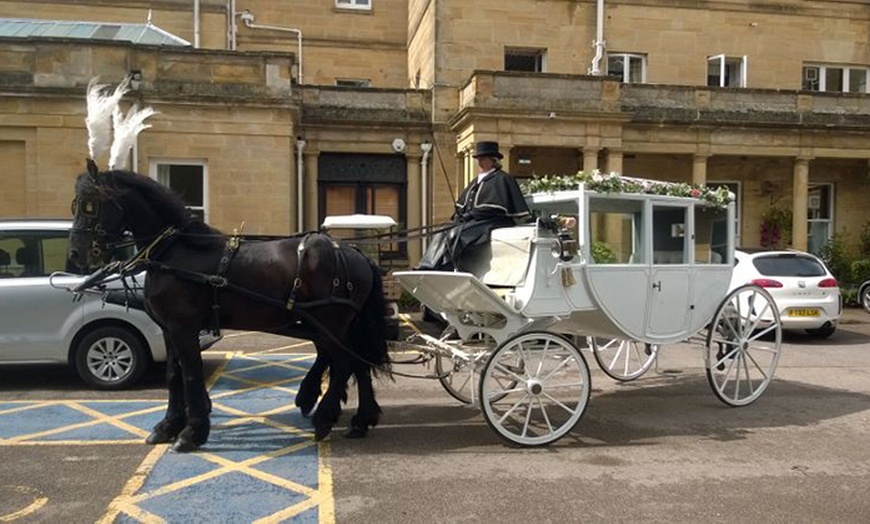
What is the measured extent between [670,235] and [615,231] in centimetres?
63

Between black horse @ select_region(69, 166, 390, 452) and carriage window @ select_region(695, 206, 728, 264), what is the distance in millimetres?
3411

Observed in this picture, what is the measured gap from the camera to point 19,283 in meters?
7.54

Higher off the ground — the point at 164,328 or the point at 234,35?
the point at 234,35

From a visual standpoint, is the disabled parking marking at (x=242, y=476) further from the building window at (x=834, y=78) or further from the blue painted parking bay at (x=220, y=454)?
the building window at (x=834, y=78)

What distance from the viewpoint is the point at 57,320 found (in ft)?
24.8

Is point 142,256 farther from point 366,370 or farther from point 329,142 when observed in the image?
point 329,142

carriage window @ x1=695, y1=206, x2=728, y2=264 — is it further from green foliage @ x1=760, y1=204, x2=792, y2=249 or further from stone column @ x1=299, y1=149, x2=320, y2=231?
green foliage @ x1=760, y1=204, x2=792, y2=249

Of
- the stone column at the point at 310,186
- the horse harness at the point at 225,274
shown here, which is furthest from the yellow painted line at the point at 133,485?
the stone column at the point at 310,186

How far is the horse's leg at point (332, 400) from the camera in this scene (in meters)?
5.64

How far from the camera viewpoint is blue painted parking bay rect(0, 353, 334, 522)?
4294 mm

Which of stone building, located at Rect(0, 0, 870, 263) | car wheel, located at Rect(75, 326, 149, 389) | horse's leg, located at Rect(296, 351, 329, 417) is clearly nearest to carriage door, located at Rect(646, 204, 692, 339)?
horse's leg, located at Rect(296, 351, 329, 417)

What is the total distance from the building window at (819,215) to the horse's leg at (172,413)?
20.2 meters

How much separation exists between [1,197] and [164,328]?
11.5 m

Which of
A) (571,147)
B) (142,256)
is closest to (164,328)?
(142,256)
